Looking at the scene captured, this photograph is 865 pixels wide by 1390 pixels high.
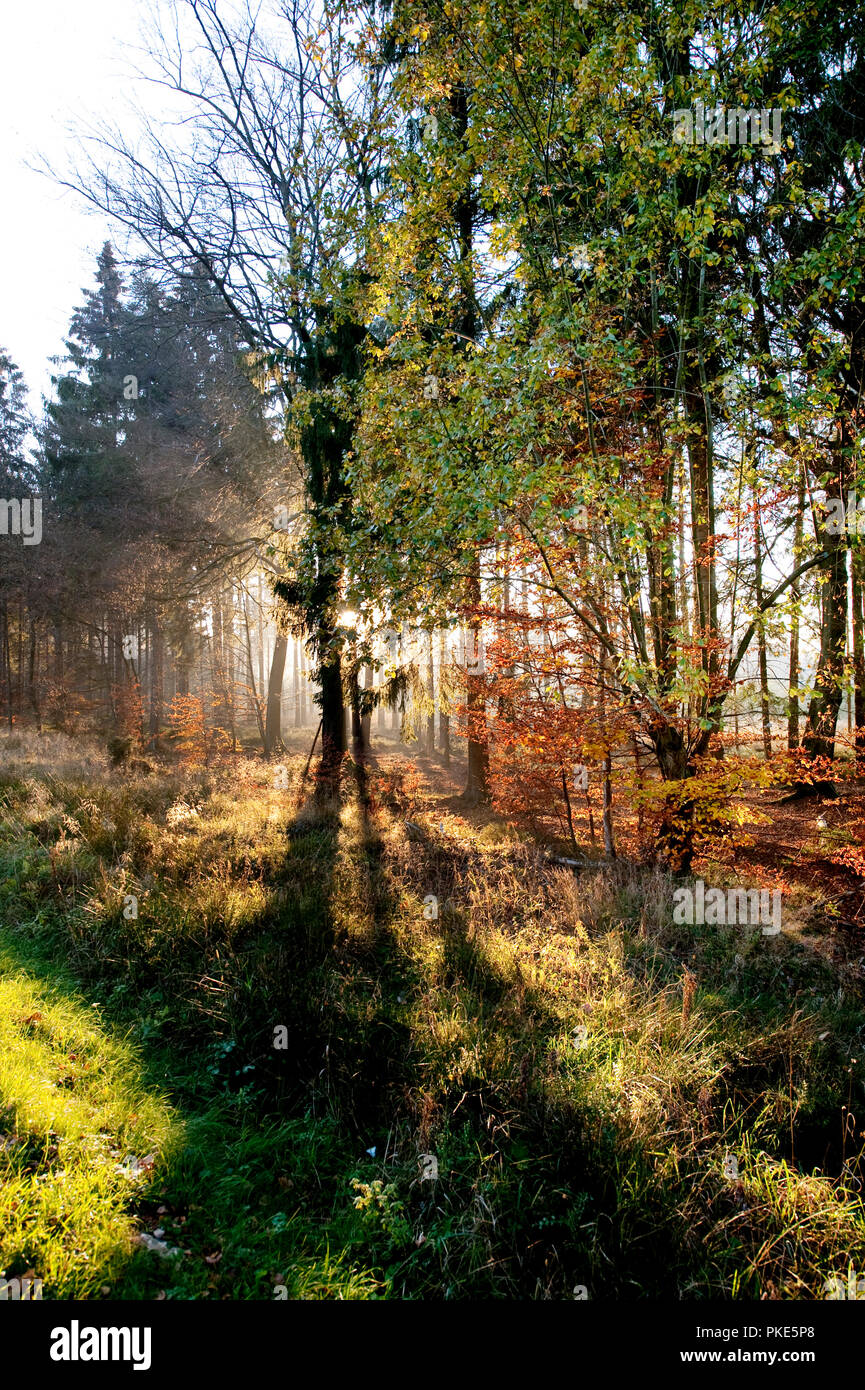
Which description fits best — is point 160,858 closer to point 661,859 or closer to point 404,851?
point 404,851

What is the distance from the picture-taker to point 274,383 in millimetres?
13078

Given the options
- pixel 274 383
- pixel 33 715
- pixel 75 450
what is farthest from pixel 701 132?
pixel 33 715

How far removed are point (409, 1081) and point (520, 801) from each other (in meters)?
7.15

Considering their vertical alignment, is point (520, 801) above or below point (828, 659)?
below

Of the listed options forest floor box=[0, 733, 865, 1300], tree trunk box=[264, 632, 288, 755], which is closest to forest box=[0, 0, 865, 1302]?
forest floor box=[0, 733, 865, 1300]

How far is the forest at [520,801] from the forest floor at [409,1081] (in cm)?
3

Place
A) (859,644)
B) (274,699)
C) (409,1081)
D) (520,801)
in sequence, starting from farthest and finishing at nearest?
(274,699), (520,801), (859,644), (409,1081)

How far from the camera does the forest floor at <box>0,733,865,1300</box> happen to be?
251 centimetres

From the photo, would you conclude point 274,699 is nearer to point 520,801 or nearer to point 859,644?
point 520,801

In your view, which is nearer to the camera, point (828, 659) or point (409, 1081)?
point (409, 1081)

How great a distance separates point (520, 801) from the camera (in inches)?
415

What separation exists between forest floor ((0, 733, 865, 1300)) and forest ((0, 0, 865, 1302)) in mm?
27

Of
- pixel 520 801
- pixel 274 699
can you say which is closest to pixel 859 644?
pixel 520 801

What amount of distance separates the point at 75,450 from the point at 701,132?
74.1 ft
